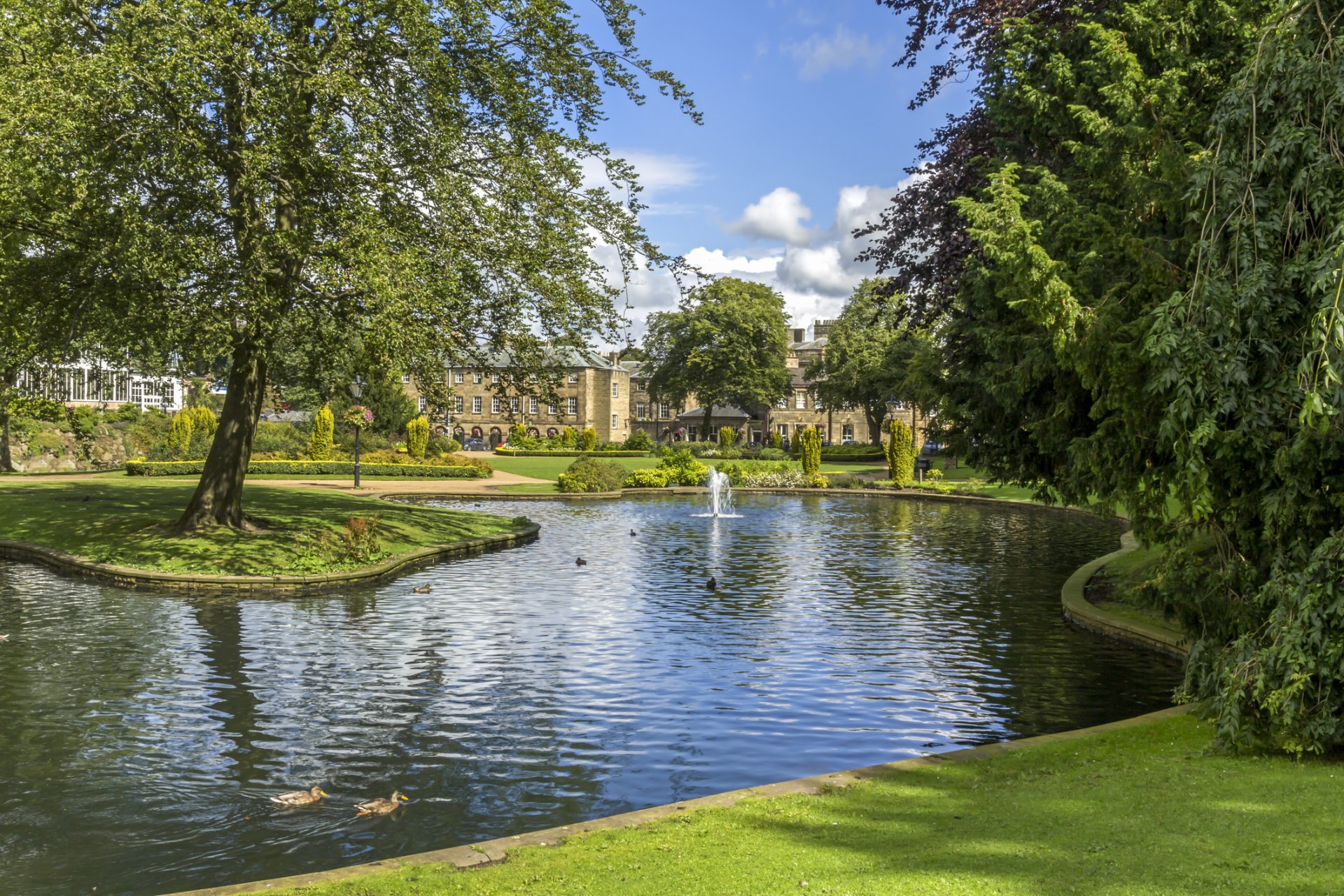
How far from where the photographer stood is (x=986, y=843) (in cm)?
690

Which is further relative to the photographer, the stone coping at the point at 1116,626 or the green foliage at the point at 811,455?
the green foliage at the point at 811,455

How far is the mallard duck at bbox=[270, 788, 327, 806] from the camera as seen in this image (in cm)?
849

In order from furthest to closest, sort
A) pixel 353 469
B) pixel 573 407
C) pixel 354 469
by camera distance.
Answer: pixel 573 407 → pixel 353 469 → pixel 354 469

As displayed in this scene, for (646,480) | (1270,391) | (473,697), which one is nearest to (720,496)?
(646,480)

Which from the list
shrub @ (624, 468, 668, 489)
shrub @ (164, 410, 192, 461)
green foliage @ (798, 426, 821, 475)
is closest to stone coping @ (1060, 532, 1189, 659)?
shrub @ (624, 468, 668, 489)

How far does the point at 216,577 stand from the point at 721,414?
8996cm

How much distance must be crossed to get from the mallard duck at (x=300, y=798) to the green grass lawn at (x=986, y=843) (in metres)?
2.17

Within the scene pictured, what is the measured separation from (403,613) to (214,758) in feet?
24.0

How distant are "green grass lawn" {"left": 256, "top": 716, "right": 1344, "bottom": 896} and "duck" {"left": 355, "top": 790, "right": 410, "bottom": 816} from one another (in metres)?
1.73

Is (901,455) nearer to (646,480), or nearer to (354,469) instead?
(646,480)

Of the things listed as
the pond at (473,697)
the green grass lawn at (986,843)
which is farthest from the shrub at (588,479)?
the green grass lawn at (986,843)

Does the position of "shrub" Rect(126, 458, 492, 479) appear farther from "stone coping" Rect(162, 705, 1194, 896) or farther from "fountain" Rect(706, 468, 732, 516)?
"stone coping" Rect(162, 705, 1194, 896)

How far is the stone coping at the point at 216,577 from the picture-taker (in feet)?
62.7

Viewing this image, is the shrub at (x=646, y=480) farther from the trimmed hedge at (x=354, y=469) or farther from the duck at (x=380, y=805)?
the duck at (x=380, y=805)
